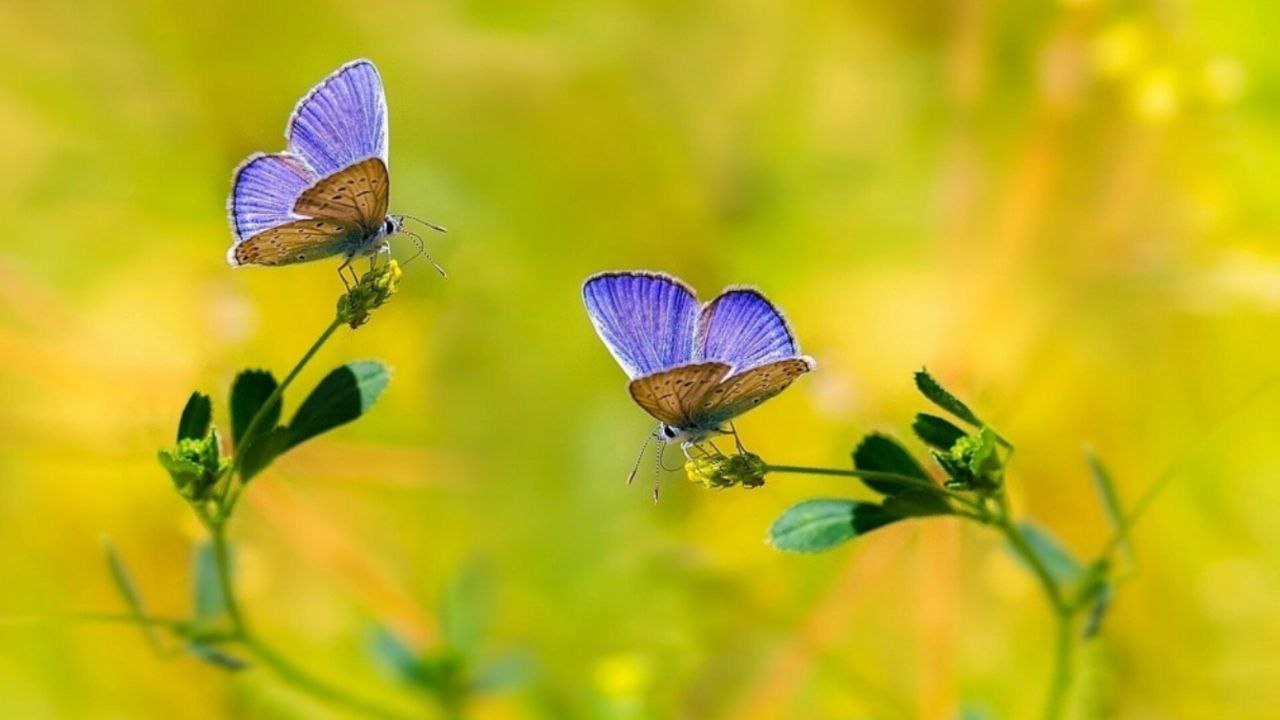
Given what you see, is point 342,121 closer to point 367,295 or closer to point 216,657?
point 367,295

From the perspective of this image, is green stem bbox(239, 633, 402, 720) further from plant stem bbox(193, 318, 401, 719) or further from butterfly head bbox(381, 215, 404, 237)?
butterfly head bbox(381, 215, 404, 237)

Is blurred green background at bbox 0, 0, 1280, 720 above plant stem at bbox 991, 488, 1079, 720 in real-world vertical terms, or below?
above

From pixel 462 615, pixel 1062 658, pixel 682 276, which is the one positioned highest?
pixel 682 276

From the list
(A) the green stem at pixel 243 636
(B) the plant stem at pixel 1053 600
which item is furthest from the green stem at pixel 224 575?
(B) the plant stem at pixel 1053 600

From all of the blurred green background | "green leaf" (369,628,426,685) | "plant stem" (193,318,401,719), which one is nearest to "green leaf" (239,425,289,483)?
"plant stem" (193,318,401,719)

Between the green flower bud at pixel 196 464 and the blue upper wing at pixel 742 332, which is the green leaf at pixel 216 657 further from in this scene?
the blue upper wing at pixel 742 332

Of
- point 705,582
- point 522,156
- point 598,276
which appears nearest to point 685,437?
point 598,276

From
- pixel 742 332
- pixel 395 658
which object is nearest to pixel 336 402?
pixel 742 332
